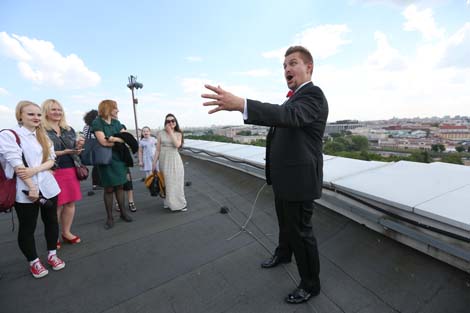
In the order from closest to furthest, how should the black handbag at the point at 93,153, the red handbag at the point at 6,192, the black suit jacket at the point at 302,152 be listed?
the black suit jacket at the point at 302,152, the red handbag at the point at 6,192, the black handbag at the point at 93,153

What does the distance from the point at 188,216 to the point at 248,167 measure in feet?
4.97

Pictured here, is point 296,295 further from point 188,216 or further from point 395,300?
point 188,216

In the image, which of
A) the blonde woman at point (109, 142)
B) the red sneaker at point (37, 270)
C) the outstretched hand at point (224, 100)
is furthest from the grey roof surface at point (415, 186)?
the red sneaker at point (37, 270)

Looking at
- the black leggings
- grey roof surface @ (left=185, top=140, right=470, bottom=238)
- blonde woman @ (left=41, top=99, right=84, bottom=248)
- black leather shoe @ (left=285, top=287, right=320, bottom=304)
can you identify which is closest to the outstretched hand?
black leather shoe @ (left=285, top=287, right=320, bottom=304)

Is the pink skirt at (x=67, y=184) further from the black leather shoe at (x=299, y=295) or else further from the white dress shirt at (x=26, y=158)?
the black leather shoe at (x=299, y=295)

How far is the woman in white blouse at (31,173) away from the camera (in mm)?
1612

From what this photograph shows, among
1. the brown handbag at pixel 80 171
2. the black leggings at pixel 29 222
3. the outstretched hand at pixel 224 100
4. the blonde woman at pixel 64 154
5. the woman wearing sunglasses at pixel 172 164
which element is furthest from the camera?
the woman wearing sunglasses at pixel 172 164

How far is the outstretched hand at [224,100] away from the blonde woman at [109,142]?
197 centimetres

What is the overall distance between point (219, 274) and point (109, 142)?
1898mm

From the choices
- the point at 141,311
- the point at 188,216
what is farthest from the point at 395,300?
the point at 188,216

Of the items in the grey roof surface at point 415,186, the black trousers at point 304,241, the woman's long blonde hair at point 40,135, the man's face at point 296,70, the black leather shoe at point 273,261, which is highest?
the man's face at point 296,70

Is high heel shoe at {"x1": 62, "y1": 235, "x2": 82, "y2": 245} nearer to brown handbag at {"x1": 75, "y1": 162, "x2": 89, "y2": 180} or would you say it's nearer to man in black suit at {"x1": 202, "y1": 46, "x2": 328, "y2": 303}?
brown handbag at {"x1": 75, "y1": 162, "x2": 89, "y2": 180}

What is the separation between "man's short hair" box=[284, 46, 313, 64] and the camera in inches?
54.0

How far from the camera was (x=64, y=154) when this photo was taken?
220cm
